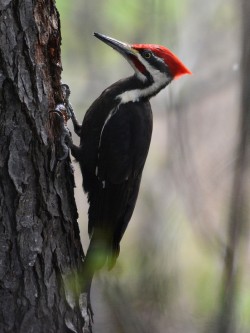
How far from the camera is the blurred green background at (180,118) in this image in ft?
11.8

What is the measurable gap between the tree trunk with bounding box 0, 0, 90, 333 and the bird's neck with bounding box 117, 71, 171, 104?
71 cm

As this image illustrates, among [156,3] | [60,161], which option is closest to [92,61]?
[156,3]

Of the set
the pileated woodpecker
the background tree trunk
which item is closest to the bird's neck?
the pileated woodpecker

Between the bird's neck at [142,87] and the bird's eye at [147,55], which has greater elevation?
the bird's eye at [147,55]

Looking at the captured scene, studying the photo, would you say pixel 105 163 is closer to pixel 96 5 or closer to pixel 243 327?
pixel 243 327

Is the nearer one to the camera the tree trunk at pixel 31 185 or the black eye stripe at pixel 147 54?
the tree trunk at pixel 31 185

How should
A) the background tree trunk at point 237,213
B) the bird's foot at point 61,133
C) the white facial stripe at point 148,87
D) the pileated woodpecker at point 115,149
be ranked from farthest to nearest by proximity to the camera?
the white facial stripe at point 148,87 → the pileated woodpecker at point 115,149 → the bird's foot at point 61,133 → the background tree trunk at point 237,213

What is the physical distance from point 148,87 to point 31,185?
3.73 feet

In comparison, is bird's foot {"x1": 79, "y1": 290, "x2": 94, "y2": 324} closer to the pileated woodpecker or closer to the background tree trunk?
the pileated woodpecker

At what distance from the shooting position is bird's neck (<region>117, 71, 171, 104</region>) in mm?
3705

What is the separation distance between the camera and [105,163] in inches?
143

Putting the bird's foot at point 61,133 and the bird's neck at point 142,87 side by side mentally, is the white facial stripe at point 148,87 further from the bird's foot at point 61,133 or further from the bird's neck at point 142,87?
the bird's foot at point 61,133

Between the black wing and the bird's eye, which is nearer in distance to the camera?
the black wing

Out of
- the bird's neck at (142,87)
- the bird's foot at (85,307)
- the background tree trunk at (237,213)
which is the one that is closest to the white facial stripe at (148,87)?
the bird's neck at (142,87)
